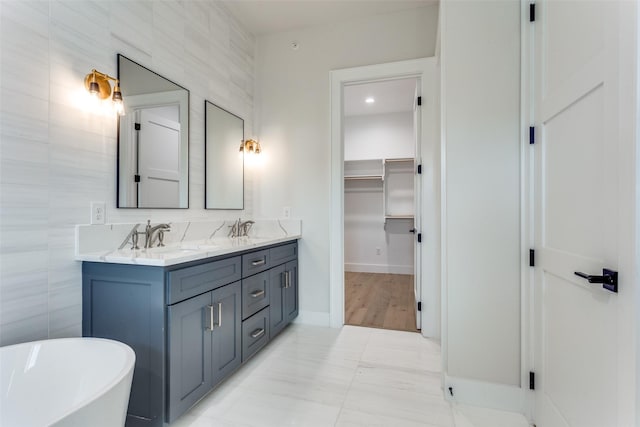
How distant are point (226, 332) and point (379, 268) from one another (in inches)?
156

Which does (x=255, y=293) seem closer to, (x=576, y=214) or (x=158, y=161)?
(x=158, y=161)

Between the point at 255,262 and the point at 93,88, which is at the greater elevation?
the point at 93,88

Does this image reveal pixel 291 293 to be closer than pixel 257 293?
No

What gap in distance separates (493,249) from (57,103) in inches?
95.5

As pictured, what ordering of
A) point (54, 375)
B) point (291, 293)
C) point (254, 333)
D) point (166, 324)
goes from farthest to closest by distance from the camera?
point (291, 293) < point (254, 333) < point (166, 324) < point (54, 375)

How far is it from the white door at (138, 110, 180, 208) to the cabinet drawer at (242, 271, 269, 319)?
78 cm

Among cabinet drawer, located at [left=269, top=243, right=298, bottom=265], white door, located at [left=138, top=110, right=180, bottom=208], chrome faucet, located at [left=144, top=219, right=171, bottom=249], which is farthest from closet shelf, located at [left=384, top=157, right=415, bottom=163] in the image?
chrome faucet, located at [left=144, top=219, right=171, bottom=249]

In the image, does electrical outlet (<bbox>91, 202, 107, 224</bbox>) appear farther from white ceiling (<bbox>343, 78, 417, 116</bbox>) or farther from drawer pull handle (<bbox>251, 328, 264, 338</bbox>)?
white ceiling (<bbox>343, 78, 417, 116</bbox>)

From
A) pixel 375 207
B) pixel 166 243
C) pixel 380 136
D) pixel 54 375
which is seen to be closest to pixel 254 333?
pixel 166 243

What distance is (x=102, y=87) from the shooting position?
1.62 m

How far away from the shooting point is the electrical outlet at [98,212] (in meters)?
1.63

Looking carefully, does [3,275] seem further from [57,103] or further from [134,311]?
[57,103]

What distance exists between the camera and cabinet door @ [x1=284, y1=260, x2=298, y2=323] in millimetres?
2788

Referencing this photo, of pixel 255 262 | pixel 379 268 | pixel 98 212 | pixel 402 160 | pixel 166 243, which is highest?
pixel 402 160
